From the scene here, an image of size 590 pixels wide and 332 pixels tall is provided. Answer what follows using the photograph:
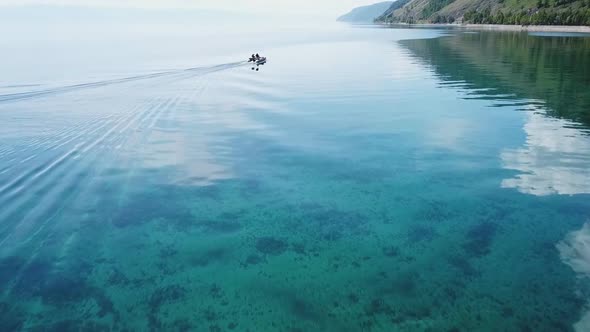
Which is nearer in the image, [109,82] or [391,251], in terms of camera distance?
[391,251]

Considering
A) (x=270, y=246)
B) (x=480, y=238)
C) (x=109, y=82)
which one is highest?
(x=109, y=82)

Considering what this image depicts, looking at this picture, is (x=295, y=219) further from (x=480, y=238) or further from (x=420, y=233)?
(x=480, y=238)

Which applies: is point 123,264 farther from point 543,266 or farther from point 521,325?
point 543,266

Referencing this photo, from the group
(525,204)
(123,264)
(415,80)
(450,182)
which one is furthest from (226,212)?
(415,80)

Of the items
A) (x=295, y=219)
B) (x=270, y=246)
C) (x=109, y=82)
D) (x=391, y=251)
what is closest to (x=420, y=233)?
(x=391, y=251)

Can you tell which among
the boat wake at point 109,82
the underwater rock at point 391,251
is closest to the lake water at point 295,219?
the underwater rock at point 391,251

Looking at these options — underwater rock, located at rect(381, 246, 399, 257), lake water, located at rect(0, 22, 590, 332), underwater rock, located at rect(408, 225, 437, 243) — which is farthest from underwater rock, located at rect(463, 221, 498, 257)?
underwater rock, located at rect(381, 246, 399, 257)

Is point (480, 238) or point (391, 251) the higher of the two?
point (391, 251)

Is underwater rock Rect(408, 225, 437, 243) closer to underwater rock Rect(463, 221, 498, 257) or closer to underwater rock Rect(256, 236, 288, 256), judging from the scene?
underwater rock Rect(463, 221, 498, 257)
